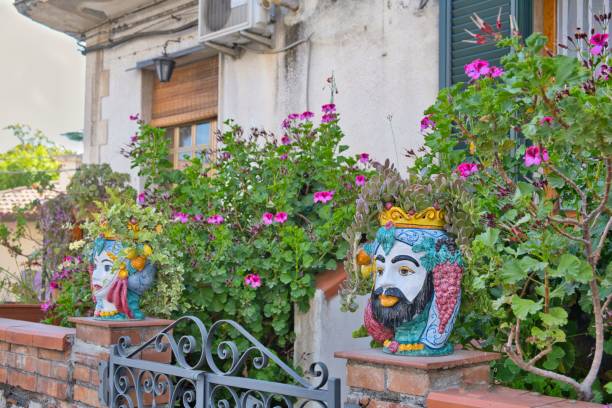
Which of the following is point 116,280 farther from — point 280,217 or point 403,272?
Result: point 403,272

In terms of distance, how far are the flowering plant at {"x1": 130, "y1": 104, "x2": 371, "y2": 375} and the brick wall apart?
52cm

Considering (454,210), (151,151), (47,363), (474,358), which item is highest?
(151,151)

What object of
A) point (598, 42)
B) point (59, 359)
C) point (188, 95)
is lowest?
point (59, 359)

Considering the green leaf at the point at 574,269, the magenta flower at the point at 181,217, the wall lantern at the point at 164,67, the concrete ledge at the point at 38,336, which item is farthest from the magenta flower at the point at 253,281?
the wall lantern at the point at 164,67

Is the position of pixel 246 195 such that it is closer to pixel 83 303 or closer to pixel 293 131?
pixel 293 131

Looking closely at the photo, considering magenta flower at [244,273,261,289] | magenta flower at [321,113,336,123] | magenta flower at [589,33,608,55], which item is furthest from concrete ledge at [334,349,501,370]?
magenta flower at [321,113,336,123]

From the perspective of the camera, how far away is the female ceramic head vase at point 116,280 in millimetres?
3277

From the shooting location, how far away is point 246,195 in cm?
420

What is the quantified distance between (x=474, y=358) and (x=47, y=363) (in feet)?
7.21

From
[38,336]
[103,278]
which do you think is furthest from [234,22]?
[38,336]

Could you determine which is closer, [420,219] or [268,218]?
[420,219]

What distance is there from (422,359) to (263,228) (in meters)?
1.95

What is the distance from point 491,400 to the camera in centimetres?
199

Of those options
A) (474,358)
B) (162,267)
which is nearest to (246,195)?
(162,267)
